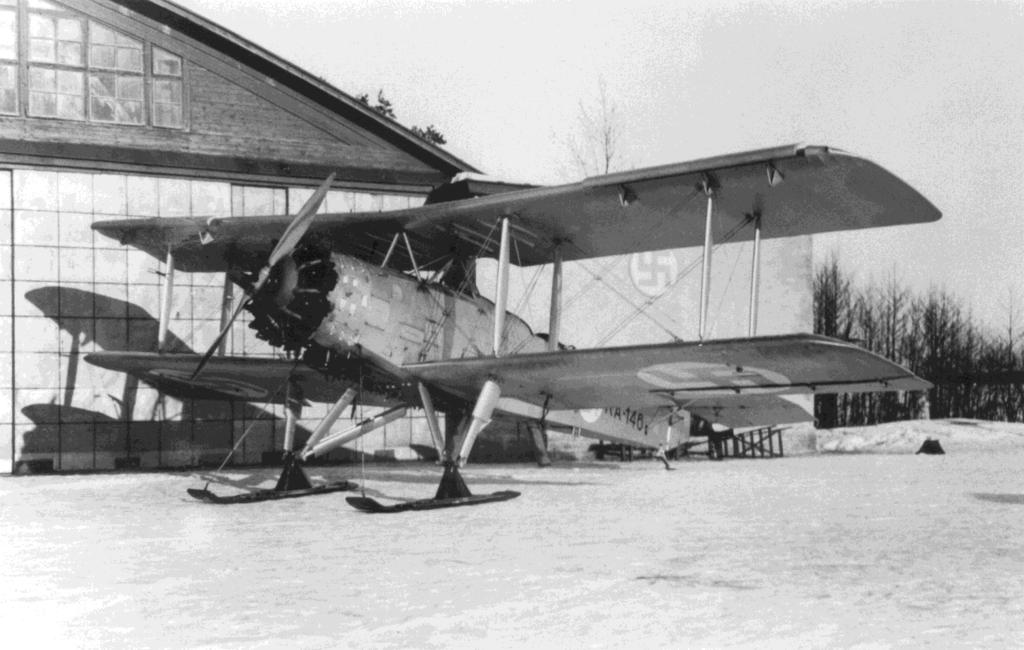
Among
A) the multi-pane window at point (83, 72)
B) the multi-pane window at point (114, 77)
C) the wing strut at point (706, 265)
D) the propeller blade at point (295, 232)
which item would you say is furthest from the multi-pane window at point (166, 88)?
the wing strut at point (706, 265)

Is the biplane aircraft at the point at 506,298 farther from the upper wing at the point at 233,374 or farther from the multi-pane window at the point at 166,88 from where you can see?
the multi-pane window at the point at 166,88

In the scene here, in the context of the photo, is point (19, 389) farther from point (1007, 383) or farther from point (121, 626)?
point (1007, 383)

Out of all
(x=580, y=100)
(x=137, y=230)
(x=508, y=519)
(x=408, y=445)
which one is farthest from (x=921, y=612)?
(x=580, y=100)

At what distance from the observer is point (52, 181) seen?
19078mm

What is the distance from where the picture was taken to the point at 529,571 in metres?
7.05

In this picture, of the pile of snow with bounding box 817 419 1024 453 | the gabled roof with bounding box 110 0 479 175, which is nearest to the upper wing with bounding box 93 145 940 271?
the gabled roof with bounding box 110 0 479 175

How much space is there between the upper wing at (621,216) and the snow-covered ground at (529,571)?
3.16 meters

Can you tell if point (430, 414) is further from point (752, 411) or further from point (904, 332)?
point (904, 332)

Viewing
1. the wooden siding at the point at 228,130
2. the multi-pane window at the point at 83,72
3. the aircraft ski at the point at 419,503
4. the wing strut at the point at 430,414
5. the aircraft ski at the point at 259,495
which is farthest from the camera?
the wooden siding at the point at 228,130

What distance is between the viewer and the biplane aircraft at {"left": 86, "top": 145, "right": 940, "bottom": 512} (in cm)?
1066

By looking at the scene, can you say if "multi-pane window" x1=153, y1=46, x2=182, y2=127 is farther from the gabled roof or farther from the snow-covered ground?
the snow-covered ground

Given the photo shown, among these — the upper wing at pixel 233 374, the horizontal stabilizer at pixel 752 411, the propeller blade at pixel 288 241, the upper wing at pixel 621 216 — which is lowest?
the horizontal stabilizer at pixel 752 411

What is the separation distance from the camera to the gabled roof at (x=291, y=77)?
64.1 ft

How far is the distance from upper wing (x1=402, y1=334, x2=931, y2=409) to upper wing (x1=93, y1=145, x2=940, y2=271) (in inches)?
68.3
